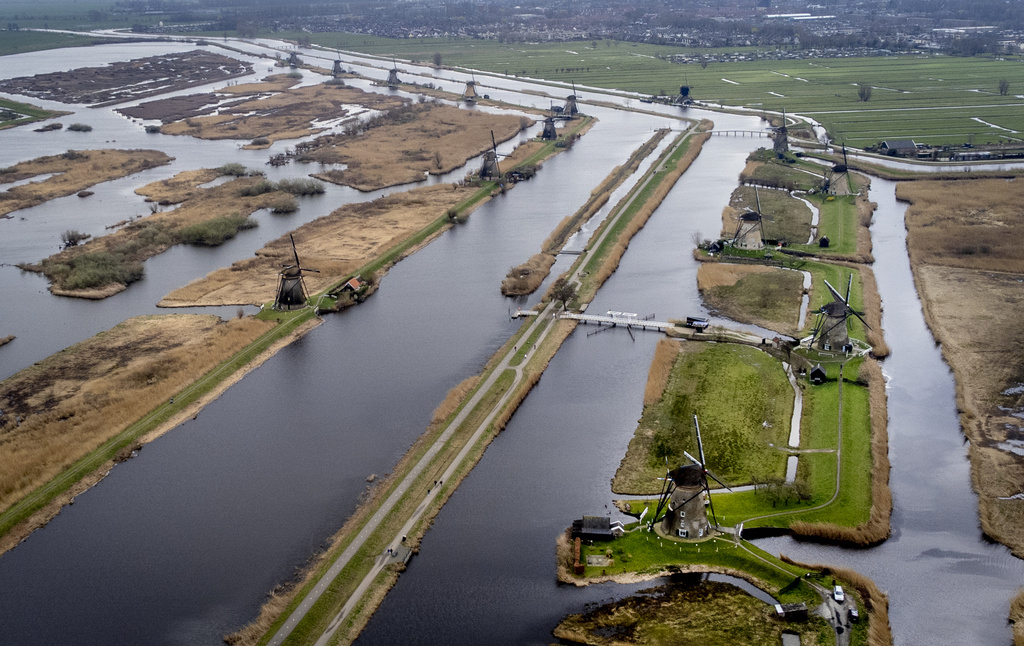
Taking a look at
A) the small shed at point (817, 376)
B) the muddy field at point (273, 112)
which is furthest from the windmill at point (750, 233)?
the muddy field at point (273, 112)

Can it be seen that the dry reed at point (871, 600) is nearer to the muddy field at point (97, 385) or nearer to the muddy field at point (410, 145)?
the muddy field at point (97, 385)

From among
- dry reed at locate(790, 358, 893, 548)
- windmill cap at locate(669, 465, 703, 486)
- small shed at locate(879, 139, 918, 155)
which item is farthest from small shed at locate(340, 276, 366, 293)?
small shed at locate(879, 139, 918, 155)

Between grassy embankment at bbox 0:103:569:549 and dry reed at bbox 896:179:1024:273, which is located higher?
dry reed at bbox 896:179:1024:273

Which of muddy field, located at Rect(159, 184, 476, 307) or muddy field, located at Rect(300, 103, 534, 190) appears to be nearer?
muddy field, located at Rect(159, 184, 476, 307)

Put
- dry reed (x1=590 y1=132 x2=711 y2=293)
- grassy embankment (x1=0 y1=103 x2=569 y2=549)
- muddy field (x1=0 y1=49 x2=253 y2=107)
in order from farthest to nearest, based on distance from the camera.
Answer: muddy field (x1=0 y1=49 x2=253 y2=107) → dry reed (x1=590 y1=132 x2=711 y2=293) → grassy embankment (x1=0 y1=103 x2=569 y2=549)

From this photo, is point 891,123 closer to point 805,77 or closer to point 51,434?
point 805,77

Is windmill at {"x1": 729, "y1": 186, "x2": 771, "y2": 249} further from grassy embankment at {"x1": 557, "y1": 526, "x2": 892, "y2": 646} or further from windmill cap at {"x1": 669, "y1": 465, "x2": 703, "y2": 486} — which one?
grassy embankment at {"x1": 557, "y1": 526, "x2": 892, "y2": 646}
